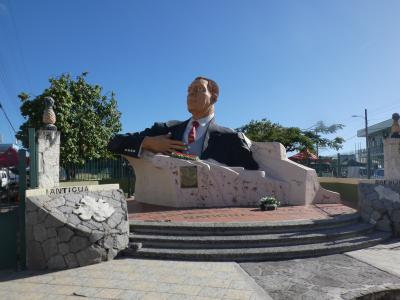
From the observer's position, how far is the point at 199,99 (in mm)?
12742

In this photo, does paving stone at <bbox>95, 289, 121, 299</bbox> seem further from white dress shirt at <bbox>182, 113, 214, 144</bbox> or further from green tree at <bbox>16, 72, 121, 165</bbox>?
green tree at <bbox>16, 72, 121, 165</bbox>

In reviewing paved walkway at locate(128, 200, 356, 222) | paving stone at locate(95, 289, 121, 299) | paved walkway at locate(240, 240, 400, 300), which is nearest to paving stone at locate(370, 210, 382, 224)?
paved walkway at locate(128, 200, 356, 222)

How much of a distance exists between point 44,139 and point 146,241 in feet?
11.3

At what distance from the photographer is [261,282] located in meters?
5.36

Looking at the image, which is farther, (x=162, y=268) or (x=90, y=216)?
(x=90, y=216)

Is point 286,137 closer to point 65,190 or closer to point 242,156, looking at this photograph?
point 242,156

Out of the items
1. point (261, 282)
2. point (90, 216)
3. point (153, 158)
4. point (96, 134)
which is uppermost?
point (96, 134)

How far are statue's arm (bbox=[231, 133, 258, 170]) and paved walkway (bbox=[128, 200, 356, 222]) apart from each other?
189cm

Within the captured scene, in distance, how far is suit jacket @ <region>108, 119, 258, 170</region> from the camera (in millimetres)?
11992

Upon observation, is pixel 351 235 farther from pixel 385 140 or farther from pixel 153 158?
pixel 153 158

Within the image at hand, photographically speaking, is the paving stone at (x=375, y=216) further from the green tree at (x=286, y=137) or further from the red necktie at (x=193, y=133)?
the green tree at (x=286, y=137)

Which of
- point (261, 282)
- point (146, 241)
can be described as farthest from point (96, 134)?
point (261, 282)

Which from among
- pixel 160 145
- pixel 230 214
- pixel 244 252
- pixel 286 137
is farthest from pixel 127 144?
pixel 286 137

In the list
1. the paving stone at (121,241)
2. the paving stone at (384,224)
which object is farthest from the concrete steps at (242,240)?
the paving stone at (384,224)
